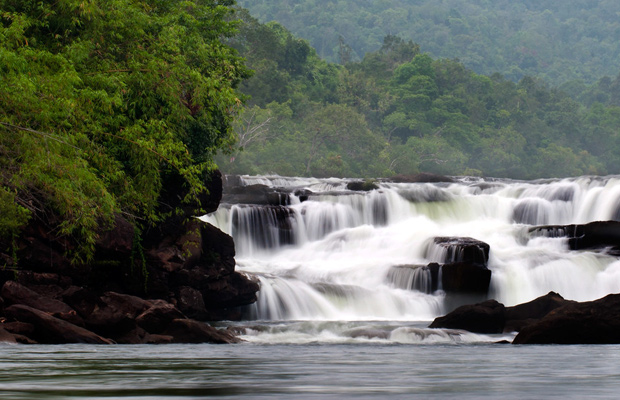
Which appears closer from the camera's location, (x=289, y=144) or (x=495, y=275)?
(x=495, y=275)

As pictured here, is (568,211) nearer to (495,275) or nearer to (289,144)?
(495,275)

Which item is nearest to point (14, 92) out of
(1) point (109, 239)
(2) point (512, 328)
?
(1) point (109, 239)

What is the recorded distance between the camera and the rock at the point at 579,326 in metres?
15.0

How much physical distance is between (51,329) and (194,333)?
8.67 ft

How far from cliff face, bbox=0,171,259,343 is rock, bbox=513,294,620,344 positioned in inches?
221

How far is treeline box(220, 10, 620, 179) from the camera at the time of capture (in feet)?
228

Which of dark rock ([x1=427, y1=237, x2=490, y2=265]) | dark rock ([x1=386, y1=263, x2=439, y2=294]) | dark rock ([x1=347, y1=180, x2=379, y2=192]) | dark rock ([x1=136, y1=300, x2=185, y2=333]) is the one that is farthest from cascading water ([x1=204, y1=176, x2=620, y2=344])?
dark rock ([x1=136, y1=300, x2=185, y2=333])

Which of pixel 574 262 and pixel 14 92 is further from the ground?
pixel 14 92

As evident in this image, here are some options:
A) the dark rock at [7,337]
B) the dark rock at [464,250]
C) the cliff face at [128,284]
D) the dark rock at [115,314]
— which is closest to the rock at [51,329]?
the cliff face at [128,284]

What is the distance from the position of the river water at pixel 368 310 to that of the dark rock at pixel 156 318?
1.72 metres

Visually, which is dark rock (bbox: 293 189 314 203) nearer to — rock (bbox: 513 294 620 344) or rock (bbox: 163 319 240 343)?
rock (bbox: 163 319 240 343)

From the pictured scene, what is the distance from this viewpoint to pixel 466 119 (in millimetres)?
87125

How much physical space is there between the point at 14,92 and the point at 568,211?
2575 cm

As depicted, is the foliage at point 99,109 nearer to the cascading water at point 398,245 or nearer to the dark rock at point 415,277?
the cascading water at point 398,245
